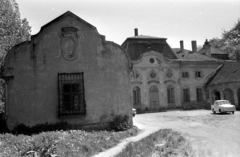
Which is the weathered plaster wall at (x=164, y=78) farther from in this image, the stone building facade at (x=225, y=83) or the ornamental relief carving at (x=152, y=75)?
the stone building facade at (x=225, y=83)

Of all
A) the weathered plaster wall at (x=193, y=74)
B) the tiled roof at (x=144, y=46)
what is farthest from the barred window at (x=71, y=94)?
the weathered plaster wall at (x=193, y=74)

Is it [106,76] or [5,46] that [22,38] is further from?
[106,76]

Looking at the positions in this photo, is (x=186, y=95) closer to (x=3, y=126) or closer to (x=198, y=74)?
(x=198, y=74)

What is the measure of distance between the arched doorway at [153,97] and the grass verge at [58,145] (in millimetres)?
24115

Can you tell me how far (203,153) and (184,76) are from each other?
28956 millimetres

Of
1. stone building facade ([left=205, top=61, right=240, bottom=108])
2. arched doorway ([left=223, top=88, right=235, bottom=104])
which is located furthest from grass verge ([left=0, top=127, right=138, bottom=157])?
arched doorway ([left=223, top=88, right=235, bottom=104])

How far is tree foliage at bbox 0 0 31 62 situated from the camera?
60.6 feet

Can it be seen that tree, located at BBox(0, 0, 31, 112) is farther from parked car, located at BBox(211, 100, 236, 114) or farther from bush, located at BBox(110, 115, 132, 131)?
parked car, located at BBox(211, 100, 236, 114)

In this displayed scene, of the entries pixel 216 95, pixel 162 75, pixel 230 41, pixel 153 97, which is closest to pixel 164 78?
pixel 162 75

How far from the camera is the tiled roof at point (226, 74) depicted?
31580mm

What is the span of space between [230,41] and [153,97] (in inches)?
1317

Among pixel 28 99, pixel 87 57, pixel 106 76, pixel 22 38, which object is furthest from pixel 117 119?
pixel 22 38

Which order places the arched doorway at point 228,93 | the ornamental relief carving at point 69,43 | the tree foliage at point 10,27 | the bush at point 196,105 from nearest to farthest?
the ornamental relief carving at point 69,43
the tree foliage at point 10,27
the arched doorway at point 228,93
the bush at point 196,105

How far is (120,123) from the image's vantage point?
13781 millimetres
